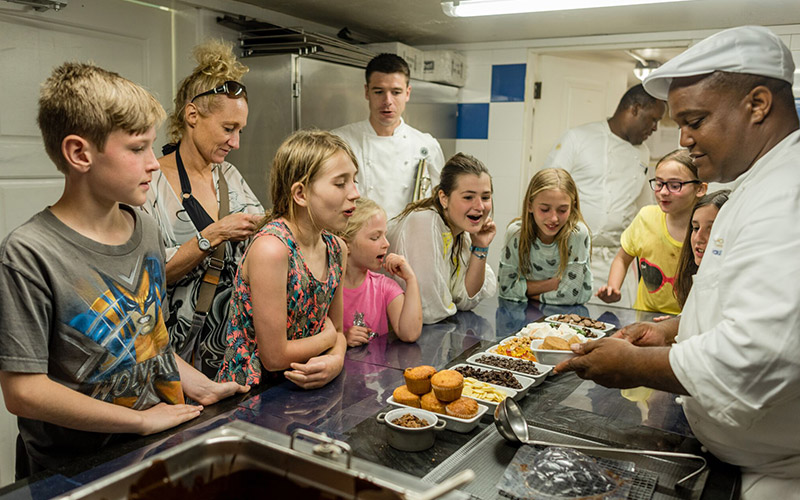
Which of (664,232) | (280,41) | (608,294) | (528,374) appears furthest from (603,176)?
(528,374)

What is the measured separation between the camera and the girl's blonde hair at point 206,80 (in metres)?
2.08

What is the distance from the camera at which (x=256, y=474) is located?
0.88 metres

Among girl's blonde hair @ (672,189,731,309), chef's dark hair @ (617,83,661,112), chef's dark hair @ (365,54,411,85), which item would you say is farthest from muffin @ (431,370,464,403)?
chef's dark hair @ (617,83,661,112)

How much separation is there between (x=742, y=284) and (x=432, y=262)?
1.50 m

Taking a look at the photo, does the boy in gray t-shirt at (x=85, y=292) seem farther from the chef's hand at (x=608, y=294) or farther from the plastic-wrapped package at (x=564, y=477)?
the chef's hand at (x=608, y=294)

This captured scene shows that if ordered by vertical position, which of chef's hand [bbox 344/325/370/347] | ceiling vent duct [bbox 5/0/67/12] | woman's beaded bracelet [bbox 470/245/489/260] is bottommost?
chef's hand [bbox 344/325/370/347]

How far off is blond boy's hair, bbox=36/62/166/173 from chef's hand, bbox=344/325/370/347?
1006mm

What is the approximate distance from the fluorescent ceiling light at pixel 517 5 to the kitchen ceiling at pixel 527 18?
0.63m

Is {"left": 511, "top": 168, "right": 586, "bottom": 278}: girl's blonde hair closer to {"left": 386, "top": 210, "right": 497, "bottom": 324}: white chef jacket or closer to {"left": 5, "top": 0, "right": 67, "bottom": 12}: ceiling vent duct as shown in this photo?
{"left": 386, "top": 210, "right": 497, "bottom": 324}: white chef jacket

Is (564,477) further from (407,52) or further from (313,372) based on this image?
(407,52)

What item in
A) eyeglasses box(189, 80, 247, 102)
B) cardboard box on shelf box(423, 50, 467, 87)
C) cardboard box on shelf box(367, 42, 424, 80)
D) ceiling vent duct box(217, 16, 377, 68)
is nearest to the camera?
eyeglasses box(189, 80, 247, 102)

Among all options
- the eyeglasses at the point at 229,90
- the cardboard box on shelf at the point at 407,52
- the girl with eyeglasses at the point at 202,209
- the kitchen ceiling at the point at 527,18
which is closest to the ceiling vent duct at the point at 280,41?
the kitchen ceiling at the point at 527,18

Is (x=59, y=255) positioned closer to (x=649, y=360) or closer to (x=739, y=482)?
(x=649, y=360)

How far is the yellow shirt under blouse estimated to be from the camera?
271 centimetres
